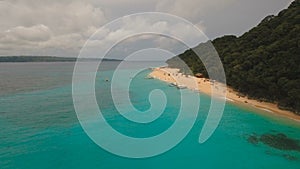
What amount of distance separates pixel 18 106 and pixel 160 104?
68.8 feet

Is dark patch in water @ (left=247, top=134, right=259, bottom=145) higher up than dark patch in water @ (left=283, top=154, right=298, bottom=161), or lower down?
higher up

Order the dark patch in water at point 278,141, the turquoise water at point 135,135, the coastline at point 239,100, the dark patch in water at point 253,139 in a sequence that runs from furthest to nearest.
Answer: the coastline at point 239,100 → the dark patch in water at point 253,139 → the dark patch in water at point 278,141 → the turquoise water at point 135,135

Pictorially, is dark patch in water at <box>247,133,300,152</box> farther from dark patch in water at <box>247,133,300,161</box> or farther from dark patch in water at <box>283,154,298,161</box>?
dark patch in water at <box>283,154,298,161</box>

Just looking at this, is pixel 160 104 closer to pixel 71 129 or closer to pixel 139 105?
pixel 139 105

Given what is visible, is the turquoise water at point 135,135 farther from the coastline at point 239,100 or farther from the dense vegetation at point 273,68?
the dense vegetation at point 273,68

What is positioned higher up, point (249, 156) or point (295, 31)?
point (295, 31)

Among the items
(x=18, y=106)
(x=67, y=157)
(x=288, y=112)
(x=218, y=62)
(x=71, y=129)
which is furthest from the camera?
(x=218, y=62)

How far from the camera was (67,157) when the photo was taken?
1936cm

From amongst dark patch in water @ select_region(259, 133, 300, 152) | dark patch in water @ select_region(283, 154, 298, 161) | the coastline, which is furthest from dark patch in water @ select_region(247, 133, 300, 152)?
the coastline

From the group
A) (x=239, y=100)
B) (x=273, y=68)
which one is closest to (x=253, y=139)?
(x=273, y=68)

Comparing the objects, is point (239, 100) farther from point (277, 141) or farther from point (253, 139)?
point (277, 141)

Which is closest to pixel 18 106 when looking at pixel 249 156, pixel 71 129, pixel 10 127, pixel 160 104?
pixel 10 127

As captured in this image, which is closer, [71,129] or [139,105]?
[71,129]

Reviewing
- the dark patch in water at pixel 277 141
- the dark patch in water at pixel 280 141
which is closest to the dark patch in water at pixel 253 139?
the dark patch in water at pixel 277 141
